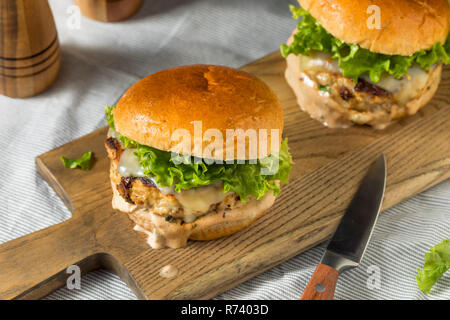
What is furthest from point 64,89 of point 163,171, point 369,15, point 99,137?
point 369,15

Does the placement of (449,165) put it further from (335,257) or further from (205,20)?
(205,20)

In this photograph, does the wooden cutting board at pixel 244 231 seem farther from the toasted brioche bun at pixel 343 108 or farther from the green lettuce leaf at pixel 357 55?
the green lettuce leaf at pixel 357 55

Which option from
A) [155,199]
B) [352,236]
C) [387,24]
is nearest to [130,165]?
[155,199]

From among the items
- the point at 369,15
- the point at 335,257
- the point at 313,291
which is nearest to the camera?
the point at 313,291

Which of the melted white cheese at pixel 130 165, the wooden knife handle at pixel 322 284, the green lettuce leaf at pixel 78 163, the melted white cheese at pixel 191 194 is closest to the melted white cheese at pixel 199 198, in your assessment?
the melted white cheese at pixel 191 194

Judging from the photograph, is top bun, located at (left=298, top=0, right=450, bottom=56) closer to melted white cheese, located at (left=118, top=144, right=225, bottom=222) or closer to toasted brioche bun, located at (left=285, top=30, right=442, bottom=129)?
toasted brioche bun, located at (left=285, top=30, right=442, bottom=129)

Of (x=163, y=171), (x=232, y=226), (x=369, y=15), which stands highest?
(x=369, y=15)

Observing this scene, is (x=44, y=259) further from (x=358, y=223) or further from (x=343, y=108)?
(x=343, y=108)
